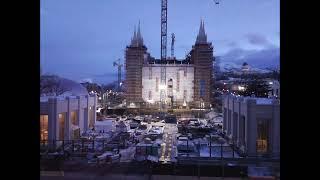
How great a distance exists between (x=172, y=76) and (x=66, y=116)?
1138cm

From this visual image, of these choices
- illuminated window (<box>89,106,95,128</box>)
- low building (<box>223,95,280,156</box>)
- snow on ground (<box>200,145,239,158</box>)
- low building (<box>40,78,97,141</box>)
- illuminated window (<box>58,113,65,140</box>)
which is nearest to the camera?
snow on ground (<box>200,145,239,158</box>)

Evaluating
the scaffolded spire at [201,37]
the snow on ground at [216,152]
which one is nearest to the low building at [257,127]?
the snow on ground at [216,152]

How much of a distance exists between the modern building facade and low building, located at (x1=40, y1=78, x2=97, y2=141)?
8.02 meters

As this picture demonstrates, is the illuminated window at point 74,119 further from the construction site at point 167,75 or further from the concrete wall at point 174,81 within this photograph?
the concrete wall at point 174,81

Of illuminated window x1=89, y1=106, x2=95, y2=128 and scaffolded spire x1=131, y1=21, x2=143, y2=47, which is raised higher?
scaffolded spire x1=131, y1=21, x2=143, y2=47

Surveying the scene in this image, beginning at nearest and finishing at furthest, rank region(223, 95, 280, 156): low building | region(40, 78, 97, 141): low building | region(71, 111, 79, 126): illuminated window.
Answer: region(223, 95, 280, 156): low building
region(40, 78, 97, 141): low building
region(71, 111, 79, 126): illuminated window

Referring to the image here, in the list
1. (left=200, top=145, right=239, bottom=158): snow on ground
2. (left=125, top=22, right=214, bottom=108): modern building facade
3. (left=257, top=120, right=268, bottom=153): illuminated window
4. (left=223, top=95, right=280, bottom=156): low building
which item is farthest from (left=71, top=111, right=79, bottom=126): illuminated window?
(left=125, top=22, right=214, bottom=108): modern building facade

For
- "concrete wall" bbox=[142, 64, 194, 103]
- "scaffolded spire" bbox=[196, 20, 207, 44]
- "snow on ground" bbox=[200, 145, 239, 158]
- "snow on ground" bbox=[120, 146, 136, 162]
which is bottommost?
"snow on ground" bbox=[120, 146, 136, 162]

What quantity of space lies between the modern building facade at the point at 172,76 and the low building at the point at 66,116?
8.02 m

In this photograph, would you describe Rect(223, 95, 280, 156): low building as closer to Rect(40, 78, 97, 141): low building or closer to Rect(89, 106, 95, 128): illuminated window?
Rect(40, 78, 97, 141): low building

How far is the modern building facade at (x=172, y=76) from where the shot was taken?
16203 millimetres

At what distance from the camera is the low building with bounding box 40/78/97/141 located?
556 cm

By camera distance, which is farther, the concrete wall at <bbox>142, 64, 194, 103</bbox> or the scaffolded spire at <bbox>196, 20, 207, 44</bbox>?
the concrete wall at <bbox>142, 64, 194, 103</bbox>
